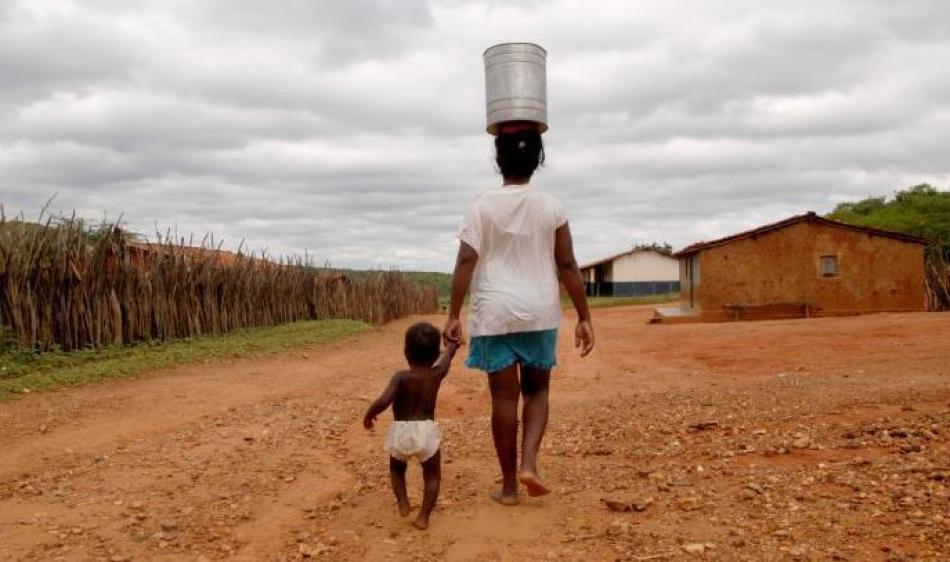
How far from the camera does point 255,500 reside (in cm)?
386

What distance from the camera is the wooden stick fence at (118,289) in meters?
9.34

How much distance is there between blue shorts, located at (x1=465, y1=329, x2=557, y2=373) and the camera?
339cm

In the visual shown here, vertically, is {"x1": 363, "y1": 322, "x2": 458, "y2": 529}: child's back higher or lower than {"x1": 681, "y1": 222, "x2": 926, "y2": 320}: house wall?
lower

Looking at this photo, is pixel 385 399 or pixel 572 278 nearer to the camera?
pixel 385 399

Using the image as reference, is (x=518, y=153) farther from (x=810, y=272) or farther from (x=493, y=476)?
(x=810, y=272)

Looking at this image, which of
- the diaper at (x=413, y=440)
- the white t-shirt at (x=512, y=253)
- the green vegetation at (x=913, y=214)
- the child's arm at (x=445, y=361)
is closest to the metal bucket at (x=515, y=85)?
the white t-shirt at (x=512, y=253)

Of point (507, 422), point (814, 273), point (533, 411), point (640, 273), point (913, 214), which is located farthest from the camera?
point (640, 273)

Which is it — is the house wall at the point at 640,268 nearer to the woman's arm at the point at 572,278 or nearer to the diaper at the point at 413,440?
the woman's arm at the point at 572,278

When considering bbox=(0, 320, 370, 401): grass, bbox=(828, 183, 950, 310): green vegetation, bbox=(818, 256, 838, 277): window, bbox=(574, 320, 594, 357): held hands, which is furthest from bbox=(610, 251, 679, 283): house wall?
bbox=(574, 320, 594, 357): held hands

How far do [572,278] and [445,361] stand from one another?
0.70 meters

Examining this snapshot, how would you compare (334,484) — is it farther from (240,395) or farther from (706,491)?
(240,395)

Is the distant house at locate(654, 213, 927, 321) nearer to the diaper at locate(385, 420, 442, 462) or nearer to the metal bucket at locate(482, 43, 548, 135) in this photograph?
the metal bucket at locate(482, 43, 548, 135)

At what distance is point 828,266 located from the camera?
1855cm

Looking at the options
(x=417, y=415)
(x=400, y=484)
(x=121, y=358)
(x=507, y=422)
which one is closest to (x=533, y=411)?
(x=507, y=422)
